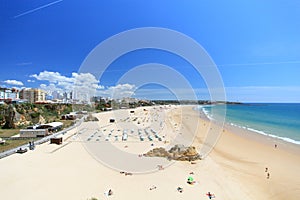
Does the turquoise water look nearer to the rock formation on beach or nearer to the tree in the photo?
the rock formation on beach

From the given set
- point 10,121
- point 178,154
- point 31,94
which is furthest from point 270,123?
point 31,94

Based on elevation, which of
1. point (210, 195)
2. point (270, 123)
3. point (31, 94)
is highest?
point (31, 94)

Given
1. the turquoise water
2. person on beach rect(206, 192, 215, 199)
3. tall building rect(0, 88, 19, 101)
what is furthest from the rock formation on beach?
tall building rect(0, 88, 19, 101)

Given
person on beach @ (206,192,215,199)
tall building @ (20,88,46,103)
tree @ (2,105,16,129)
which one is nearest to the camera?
person on beach @ (206,192,215,199)

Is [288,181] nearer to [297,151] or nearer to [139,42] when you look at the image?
[297,151]

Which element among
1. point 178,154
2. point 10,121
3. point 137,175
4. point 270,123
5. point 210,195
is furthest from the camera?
point 270,123

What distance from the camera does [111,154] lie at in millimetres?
15469

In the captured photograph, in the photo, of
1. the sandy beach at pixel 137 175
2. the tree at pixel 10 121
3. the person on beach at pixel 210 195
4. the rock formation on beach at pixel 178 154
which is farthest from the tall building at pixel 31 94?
the person on beach at pixel 210 195

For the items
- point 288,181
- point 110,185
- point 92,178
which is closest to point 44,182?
point 92,178

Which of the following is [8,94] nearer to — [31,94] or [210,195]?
[31,94]

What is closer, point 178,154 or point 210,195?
point 210,195

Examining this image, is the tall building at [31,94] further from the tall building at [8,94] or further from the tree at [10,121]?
the tree at [10,121]

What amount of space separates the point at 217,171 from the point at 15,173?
10106mm

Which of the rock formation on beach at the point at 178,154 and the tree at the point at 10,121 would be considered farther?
the tree at the point at 10,121
